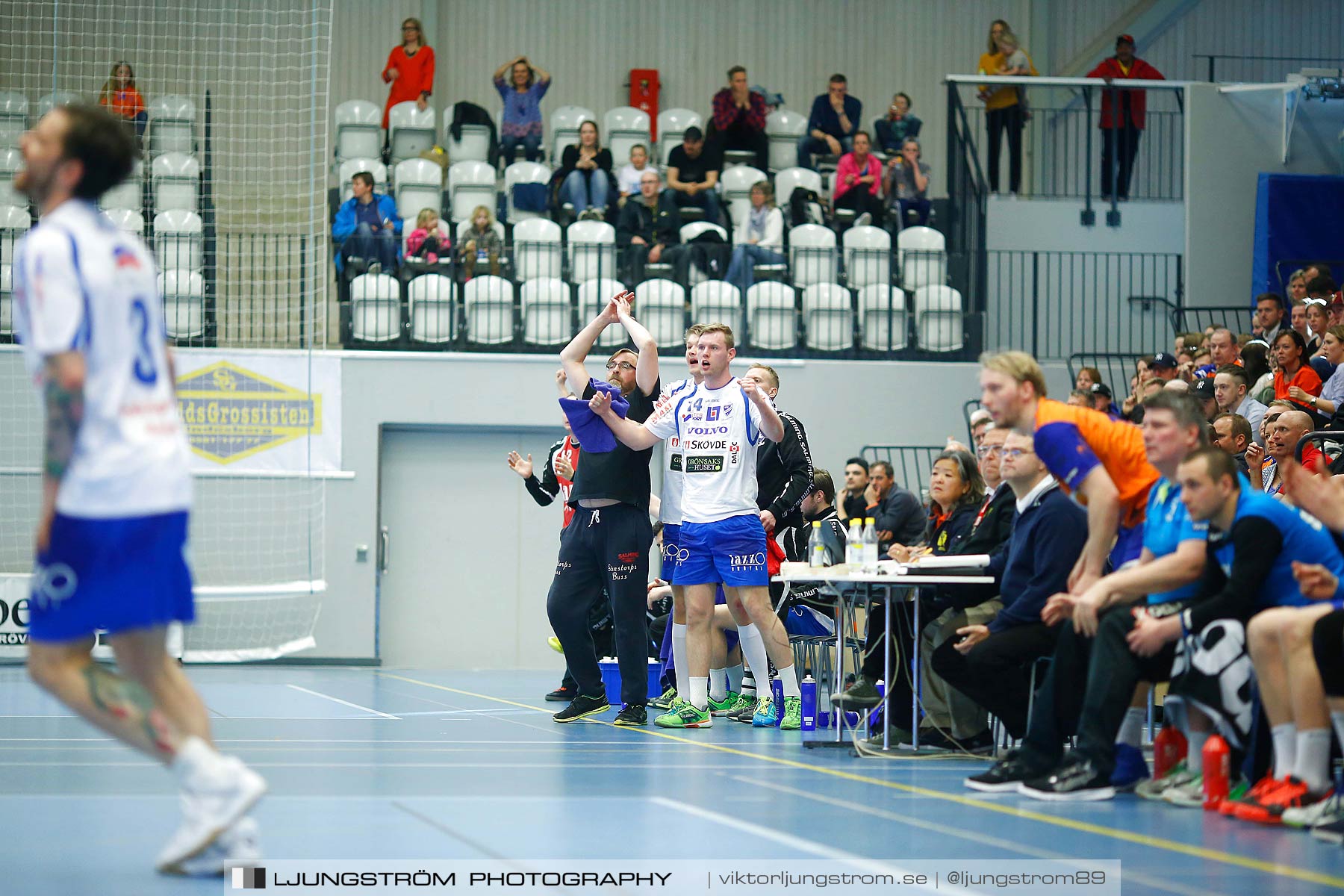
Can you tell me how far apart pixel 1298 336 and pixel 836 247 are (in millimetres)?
5332

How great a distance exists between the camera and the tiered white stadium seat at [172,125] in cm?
1350

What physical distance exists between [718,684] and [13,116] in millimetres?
9320

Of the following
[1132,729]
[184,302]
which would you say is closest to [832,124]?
[184,302]

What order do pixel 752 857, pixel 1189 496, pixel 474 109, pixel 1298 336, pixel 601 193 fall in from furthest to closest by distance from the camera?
pixel 474 109, pixel 601 193, pixel 1298 336, pixel 1189 496, pixel 752 857

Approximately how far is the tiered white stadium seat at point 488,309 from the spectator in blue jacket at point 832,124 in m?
4.19

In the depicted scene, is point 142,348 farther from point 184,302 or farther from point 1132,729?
point 184,302

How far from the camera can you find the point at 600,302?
13094mm

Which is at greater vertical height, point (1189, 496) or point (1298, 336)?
point (1298, 336)

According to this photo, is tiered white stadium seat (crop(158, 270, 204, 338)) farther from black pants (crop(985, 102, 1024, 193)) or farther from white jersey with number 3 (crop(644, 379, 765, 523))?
black pants (crop(985, 102, 1024, 193))

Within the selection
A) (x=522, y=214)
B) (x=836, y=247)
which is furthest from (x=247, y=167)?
(x=836, y=247)

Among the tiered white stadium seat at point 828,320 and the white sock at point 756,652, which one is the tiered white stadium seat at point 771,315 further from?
the white sock at point 756,652

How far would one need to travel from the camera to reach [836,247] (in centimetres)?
1373

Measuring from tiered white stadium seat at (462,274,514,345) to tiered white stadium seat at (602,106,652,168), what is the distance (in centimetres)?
309

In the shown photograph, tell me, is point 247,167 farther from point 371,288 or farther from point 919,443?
point 919,443
